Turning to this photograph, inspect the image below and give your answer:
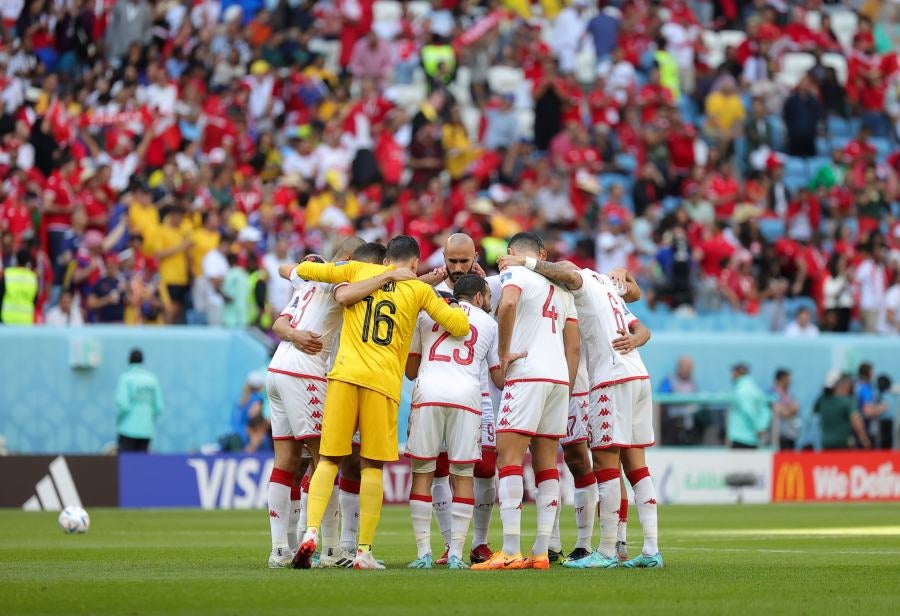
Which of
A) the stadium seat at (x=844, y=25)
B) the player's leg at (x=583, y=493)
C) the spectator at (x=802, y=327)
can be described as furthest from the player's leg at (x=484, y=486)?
the stadium seat at (x=844, y=25)

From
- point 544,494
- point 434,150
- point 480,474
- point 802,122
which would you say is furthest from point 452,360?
point 802,122

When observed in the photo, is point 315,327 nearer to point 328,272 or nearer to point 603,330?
point 328,272

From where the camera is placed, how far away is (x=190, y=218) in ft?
82.7

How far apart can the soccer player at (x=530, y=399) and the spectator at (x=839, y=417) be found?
16342 mm

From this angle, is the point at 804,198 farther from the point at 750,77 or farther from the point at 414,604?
the point at 414,604

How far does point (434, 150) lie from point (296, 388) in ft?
58.9

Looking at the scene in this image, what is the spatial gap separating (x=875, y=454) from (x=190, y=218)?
470 inches

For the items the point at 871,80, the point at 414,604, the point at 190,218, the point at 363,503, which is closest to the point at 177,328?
the point at 190,218

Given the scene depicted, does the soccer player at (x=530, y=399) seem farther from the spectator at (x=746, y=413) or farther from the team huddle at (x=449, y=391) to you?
the spectator at (x=746, y=413)

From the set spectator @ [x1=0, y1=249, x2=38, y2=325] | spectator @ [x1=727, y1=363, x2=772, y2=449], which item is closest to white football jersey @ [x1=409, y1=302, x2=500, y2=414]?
spectator @ [x1=0, y1=249, x2=38, y2=325]

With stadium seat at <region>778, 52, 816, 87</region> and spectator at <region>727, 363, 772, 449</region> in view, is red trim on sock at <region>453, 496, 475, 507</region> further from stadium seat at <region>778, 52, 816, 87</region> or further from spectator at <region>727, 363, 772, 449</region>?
stadium seat at <region>778, 52, 816, 87</region>

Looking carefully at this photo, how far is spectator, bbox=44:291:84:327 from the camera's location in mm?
24031

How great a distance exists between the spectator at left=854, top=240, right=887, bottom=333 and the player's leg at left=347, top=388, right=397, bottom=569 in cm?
1955

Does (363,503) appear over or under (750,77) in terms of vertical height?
under
